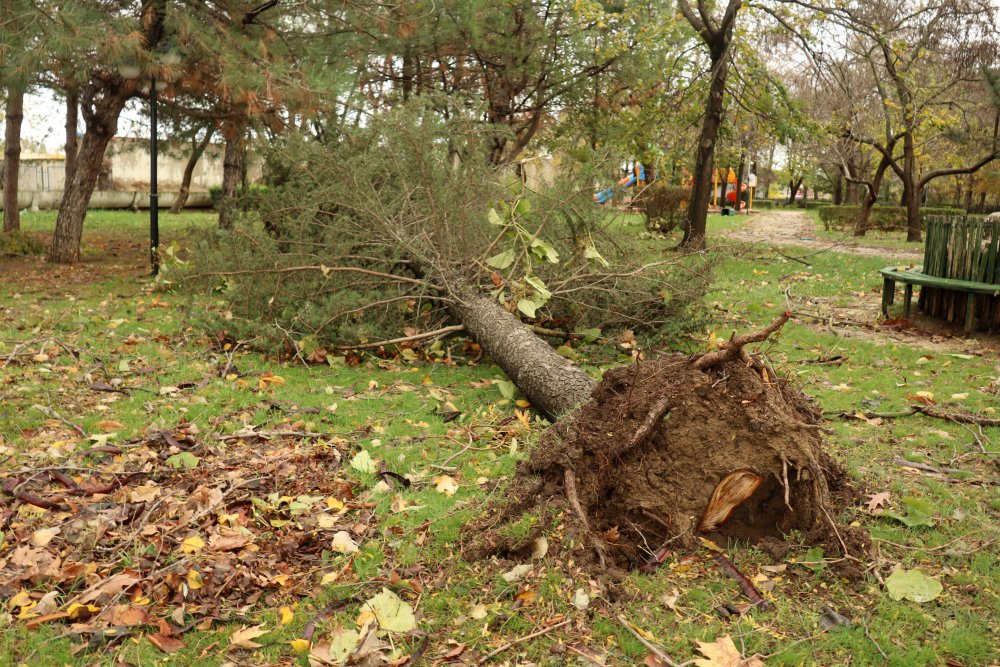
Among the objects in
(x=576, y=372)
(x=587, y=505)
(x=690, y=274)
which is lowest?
(x=587, y=505)

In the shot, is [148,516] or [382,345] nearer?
[148,516]

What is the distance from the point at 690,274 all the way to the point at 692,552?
4008 millimetres

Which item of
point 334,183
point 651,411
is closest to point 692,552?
point 651,411

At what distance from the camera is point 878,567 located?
10.1 feet

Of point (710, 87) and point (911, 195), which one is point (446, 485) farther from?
Result: point (911, 195)

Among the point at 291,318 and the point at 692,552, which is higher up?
the point at 291,318

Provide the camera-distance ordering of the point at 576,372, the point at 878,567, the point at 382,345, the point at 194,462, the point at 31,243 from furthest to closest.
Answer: the point at 31,243 → the point at 382,345 → the point at 576,372 → the point at 194,462 → the point at 878,567

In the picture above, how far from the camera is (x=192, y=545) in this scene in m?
3.24

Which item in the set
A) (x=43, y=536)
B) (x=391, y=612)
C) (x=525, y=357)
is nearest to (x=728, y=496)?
(x=391, y=612)

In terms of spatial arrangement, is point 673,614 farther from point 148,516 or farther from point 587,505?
point 148,516

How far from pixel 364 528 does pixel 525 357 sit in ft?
6.61

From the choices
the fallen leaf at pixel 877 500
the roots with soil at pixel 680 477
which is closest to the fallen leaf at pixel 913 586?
the roots with soil at pixel 680 477

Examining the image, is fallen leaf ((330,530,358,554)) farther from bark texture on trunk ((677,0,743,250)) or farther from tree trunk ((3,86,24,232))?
tree trunk ((3,86,24,232))

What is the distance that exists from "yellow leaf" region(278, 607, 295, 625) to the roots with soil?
0.73 meters
